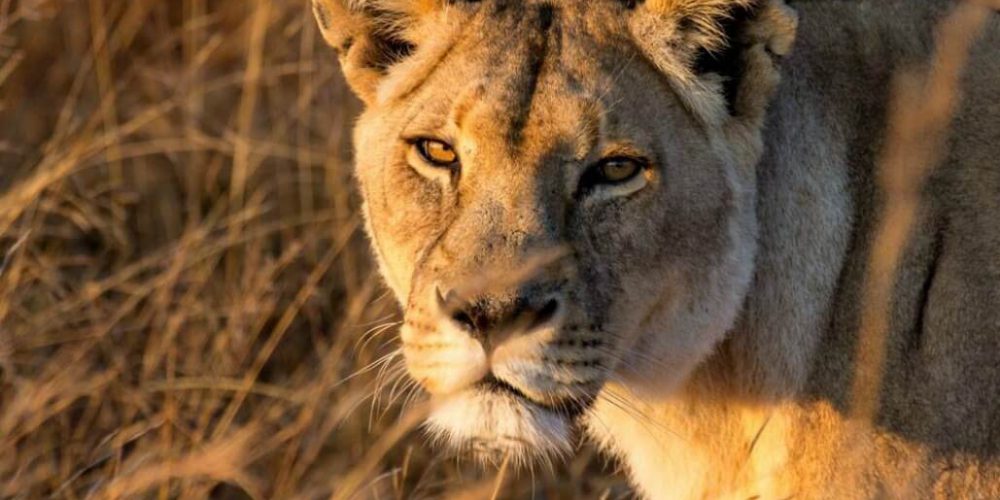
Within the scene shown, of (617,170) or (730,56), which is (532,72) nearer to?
(617,170)

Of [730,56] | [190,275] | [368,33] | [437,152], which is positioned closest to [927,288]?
[730,56]

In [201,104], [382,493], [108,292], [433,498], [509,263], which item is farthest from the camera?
[201,104]

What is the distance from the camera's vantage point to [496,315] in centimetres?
271

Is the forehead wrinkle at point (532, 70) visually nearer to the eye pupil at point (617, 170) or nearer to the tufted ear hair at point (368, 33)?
the eye pupil at point (617, 170)

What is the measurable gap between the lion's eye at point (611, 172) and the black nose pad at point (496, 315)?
0.35 metres

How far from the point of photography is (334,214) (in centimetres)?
541

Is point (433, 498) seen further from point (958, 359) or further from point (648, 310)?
point (958, 359)

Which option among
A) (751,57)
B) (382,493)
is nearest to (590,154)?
(751,57)

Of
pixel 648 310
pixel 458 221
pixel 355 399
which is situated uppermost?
pixel 458 221

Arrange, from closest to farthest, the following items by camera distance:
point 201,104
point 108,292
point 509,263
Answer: point 509,263 < point 108,292 < point 201,104

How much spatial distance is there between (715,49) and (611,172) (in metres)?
0.36

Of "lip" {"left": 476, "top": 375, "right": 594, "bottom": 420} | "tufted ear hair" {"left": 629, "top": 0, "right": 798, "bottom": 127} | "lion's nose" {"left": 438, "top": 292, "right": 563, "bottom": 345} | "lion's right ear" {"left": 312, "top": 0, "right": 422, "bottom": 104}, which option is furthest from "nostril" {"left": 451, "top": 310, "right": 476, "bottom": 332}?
"lion's right ear" {"left": 312, "top": 0, "right": 422, "bottom": 104}

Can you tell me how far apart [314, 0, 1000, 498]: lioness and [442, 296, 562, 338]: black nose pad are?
0.27 feet

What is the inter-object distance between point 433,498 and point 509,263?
1.45 m
